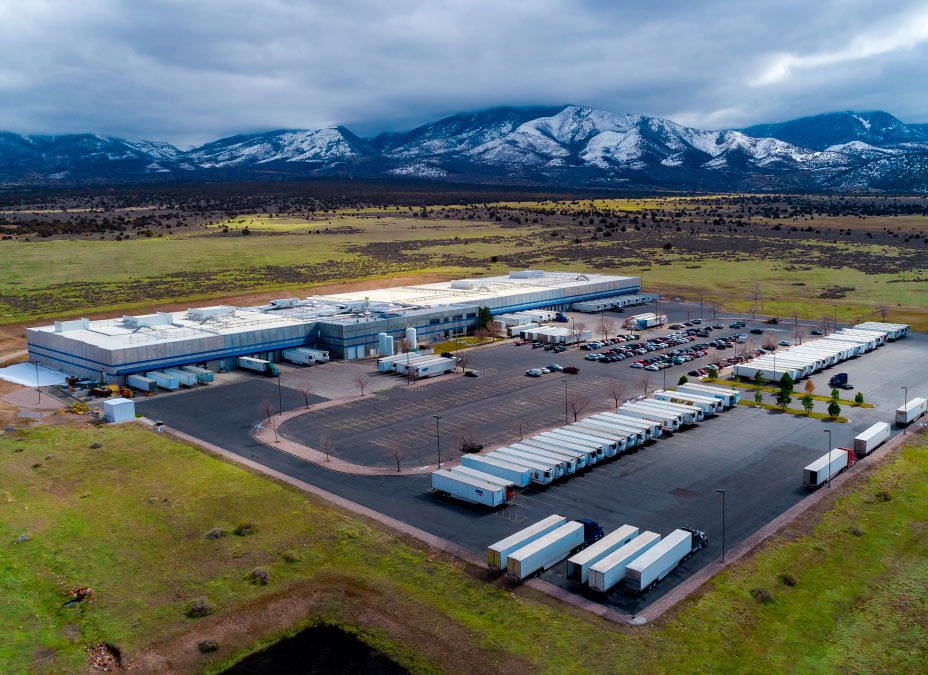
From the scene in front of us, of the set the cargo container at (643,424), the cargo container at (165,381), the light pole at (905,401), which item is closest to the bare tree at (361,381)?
the cargo container at (165,381)

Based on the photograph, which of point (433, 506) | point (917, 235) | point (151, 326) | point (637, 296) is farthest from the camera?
point (917, 235)

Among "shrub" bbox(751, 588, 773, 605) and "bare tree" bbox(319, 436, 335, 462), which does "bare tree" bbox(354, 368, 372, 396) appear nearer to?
"bare tree" bbox(319, 436, 335, 462)

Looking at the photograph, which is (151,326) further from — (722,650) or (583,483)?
(722,650)

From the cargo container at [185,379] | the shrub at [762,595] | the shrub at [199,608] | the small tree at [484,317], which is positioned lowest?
the shrub at [762,595]

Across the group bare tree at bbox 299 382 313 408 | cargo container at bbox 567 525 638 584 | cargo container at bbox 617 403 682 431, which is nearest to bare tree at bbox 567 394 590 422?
cargo container at bbox 617 403 682 431

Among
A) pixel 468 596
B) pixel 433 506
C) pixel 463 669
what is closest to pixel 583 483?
pixel 433 506

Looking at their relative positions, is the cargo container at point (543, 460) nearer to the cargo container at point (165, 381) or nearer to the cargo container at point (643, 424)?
the cargo container at point (643, 424)
